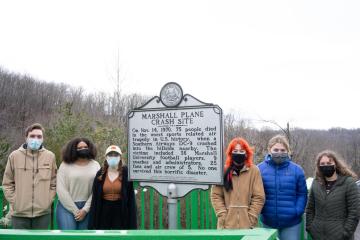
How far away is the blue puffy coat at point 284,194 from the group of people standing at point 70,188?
1573 mm

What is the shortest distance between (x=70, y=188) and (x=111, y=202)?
1.79ft

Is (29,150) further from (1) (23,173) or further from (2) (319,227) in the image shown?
(2) (319,227)

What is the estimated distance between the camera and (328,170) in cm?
462

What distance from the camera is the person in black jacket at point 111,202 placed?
15.7ft

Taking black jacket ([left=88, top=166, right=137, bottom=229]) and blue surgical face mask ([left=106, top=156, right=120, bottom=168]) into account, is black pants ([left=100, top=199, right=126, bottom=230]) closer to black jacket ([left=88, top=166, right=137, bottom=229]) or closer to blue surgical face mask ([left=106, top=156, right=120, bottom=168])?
black jacket ([left=88, top=166, right=137, bottom=229])

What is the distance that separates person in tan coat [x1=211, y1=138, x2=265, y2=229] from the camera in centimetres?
446

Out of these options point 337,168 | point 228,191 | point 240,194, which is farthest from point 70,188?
point 337,168

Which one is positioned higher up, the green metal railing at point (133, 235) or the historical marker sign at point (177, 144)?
the historical marker sign at point (177, 144)

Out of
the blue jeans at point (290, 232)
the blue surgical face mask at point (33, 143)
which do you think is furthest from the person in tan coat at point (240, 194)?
the blue surgical face mask at point (33, 143)

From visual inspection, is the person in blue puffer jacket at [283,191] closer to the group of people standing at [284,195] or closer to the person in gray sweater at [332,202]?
the group of people standing at [284,195]

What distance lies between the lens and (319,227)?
179 inches

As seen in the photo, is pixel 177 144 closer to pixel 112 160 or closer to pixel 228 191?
pixel 112 160

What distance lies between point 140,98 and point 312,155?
15.0 metres

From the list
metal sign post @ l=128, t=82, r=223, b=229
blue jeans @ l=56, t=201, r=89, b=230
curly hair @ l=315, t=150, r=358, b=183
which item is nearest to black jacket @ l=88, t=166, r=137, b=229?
blue jeans @ l=56, t=201, r=89, b=230
